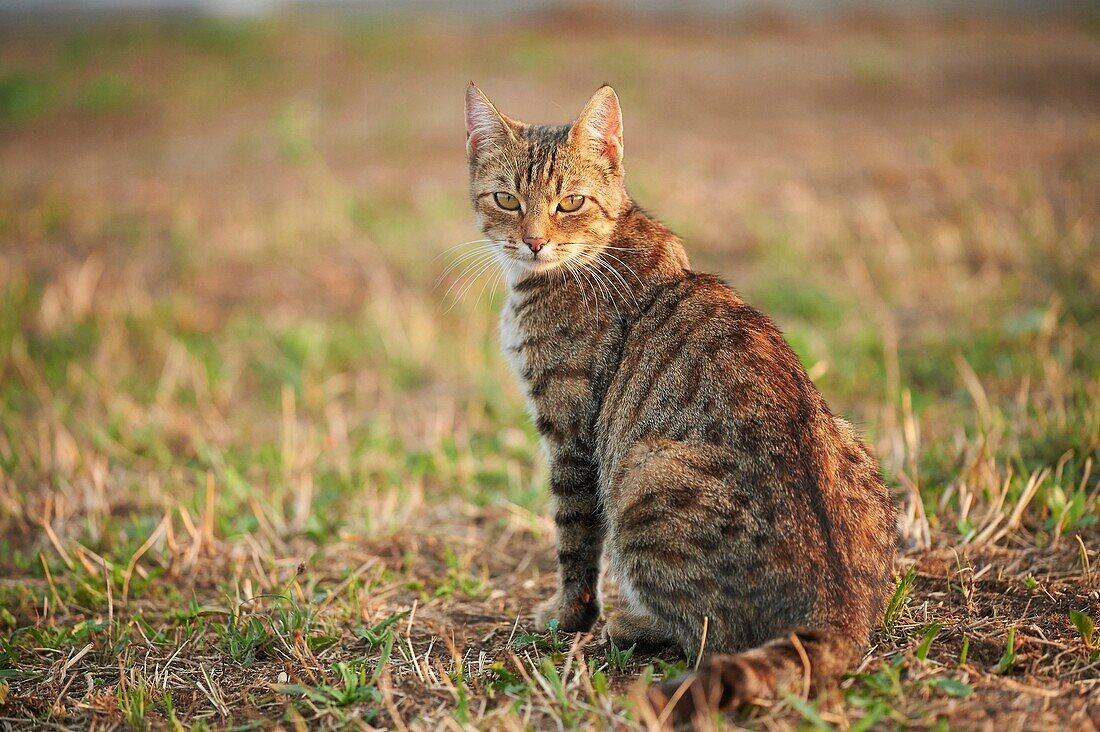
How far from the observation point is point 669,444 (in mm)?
2971

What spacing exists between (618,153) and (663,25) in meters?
13.8

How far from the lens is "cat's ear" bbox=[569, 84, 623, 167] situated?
3.59 m

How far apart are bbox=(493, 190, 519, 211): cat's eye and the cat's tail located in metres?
1.88

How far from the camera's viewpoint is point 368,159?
1086 centimetres

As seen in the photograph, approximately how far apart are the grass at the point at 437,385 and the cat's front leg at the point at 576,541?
0.35 feet

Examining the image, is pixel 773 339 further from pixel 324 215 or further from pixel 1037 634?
pixel 324 215

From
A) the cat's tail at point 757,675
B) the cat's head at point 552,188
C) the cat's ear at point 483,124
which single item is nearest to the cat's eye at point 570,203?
the cat's head at point 552,188

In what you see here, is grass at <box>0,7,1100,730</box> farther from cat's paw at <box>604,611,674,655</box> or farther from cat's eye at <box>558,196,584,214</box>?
cat's eye at <box>558,196,584,214</box>

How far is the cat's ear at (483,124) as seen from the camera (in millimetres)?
3781

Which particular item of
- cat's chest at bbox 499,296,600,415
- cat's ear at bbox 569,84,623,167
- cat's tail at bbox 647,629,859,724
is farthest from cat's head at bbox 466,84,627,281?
cat's tail at bbox 647,629,859,724

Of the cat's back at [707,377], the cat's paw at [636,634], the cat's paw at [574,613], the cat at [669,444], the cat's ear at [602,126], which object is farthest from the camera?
the cat's ear at [602,126]

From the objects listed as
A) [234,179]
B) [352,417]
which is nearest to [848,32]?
[234,179]

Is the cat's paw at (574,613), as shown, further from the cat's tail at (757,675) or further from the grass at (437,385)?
the cat's tail at (757,675)

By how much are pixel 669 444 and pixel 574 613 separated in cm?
76
